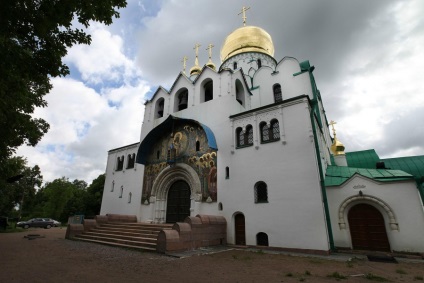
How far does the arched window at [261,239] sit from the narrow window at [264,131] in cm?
500

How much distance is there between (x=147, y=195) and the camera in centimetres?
1695

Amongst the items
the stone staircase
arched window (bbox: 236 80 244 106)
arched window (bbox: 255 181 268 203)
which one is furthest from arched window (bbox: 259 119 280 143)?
the stone staircase

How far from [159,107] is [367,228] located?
1649cm

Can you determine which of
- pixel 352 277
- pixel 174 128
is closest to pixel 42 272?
pixel 352 277

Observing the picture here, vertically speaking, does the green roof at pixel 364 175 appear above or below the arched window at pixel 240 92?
below

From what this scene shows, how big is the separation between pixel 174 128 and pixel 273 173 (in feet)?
27.2

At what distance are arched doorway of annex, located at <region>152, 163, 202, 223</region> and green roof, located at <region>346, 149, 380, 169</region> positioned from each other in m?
14.2

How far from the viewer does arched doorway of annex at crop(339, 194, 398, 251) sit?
1033 cm

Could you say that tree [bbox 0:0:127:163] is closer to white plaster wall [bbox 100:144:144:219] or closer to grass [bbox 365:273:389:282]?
grass [bbox 365:273:389:282]

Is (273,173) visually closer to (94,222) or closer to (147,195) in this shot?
(147,195)

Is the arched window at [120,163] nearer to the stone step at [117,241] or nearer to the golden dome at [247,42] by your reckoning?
the stone step at [117,241]

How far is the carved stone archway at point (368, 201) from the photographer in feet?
33.4

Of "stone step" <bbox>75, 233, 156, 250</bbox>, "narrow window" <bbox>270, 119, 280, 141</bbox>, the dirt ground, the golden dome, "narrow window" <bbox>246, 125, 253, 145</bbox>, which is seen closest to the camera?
the dirt ground

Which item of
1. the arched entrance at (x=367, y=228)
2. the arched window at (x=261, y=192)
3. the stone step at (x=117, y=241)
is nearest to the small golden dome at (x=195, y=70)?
the arched window at (x=261, y=192)
